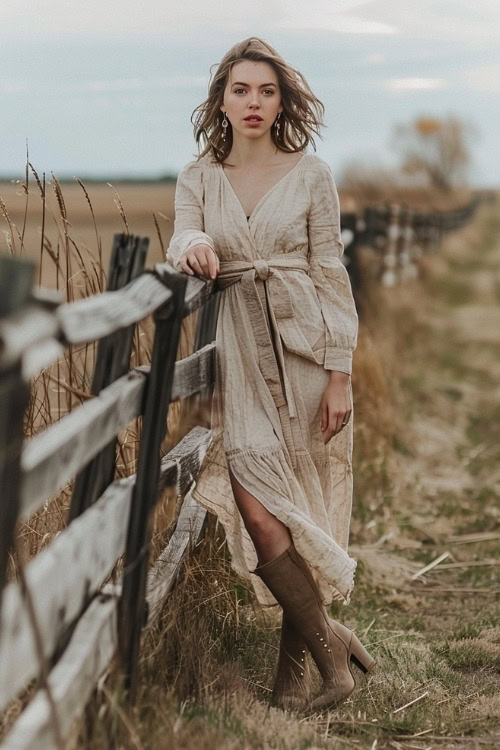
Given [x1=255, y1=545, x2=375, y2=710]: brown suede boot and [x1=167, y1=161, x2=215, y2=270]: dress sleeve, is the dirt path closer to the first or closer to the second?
[x1=255, y1=545, x2=375, y2=710]: brown suede boot

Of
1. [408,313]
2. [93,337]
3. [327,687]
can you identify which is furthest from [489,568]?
[408,313]

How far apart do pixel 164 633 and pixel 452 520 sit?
12.3 ft

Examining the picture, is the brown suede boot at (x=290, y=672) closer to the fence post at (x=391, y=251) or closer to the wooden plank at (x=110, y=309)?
the wooden plank at (x=110, y=309)

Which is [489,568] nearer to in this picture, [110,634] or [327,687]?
[327,687]

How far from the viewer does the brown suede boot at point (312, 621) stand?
3373mm

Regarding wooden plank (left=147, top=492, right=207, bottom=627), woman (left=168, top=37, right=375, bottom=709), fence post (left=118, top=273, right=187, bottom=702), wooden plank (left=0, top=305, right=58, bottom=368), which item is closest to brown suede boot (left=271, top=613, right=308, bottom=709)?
woman (left=168, top=37, right=375, bottom=709)

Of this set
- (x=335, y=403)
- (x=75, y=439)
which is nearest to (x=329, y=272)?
(x=335, y=403)

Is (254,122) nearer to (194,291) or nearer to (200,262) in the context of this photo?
(200,262)

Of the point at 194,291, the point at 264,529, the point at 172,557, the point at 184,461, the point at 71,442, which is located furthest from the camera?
the point at 184,461

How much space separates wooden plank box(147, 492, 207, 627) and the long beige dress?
260mm

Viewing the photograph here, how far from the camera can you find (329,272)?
11.4 ft

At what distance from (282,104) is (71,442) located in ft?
5.88

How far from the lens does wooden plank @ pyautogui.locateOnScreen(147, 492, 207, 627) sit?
317 centimetres

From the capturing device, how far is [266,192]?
11.3 feet
